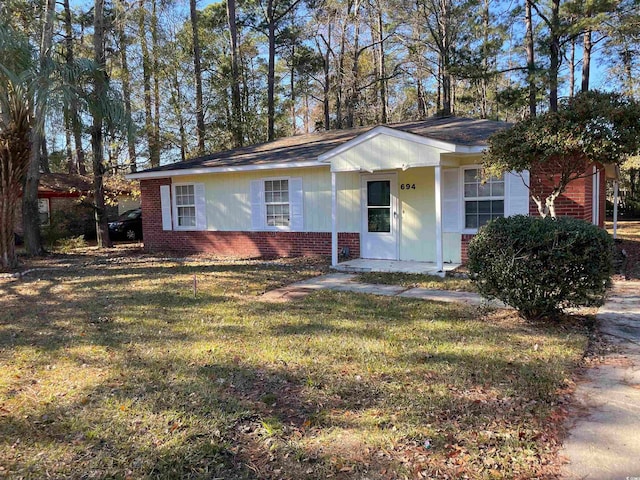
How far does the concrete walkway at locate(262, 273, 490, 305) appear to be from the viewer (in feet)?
22.4

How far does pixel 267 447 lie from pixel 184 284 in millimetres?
5729

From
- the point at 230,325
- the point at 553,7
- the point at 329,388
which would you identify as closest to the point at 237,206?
the point at 230,325

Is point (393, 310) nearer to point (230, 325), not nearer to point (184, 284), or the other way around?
point (230, 325)

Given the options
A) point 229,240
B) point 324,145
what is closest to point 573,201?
point 324,145

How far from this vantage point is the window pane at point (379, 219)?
1041 cm

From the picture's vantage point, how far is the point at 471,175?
9281mm

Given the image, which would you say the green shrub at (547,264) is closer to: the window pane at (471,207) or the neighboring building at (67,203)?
the window pane at (471,207)

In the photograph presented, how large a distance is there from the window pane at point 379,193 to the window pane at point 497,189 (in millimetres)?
2232

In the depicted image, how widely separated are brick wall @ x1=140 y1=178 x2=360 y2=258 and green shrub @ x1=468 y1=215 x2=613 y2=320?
5.77m

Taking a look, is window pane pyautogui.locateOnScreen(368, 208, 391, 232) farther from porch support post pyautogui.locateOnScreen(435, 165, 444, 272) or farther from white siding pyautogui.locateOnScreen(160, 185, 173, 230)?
white siding pyautogui.locateOnScreen(160, 185, 173, 230)

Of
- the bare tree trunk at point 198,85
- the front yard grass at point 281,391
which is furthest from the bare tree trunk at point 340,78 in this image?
the front yard grass at point 281,391

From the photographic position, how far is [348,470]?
2.63 metres

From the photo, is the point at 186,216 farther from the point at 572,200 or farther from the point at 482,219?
the point at 572,200

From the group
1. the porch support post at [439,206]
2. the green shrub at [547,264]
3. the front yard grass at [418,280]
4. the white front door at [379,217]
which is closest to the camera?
the green shrub at [547,264]
